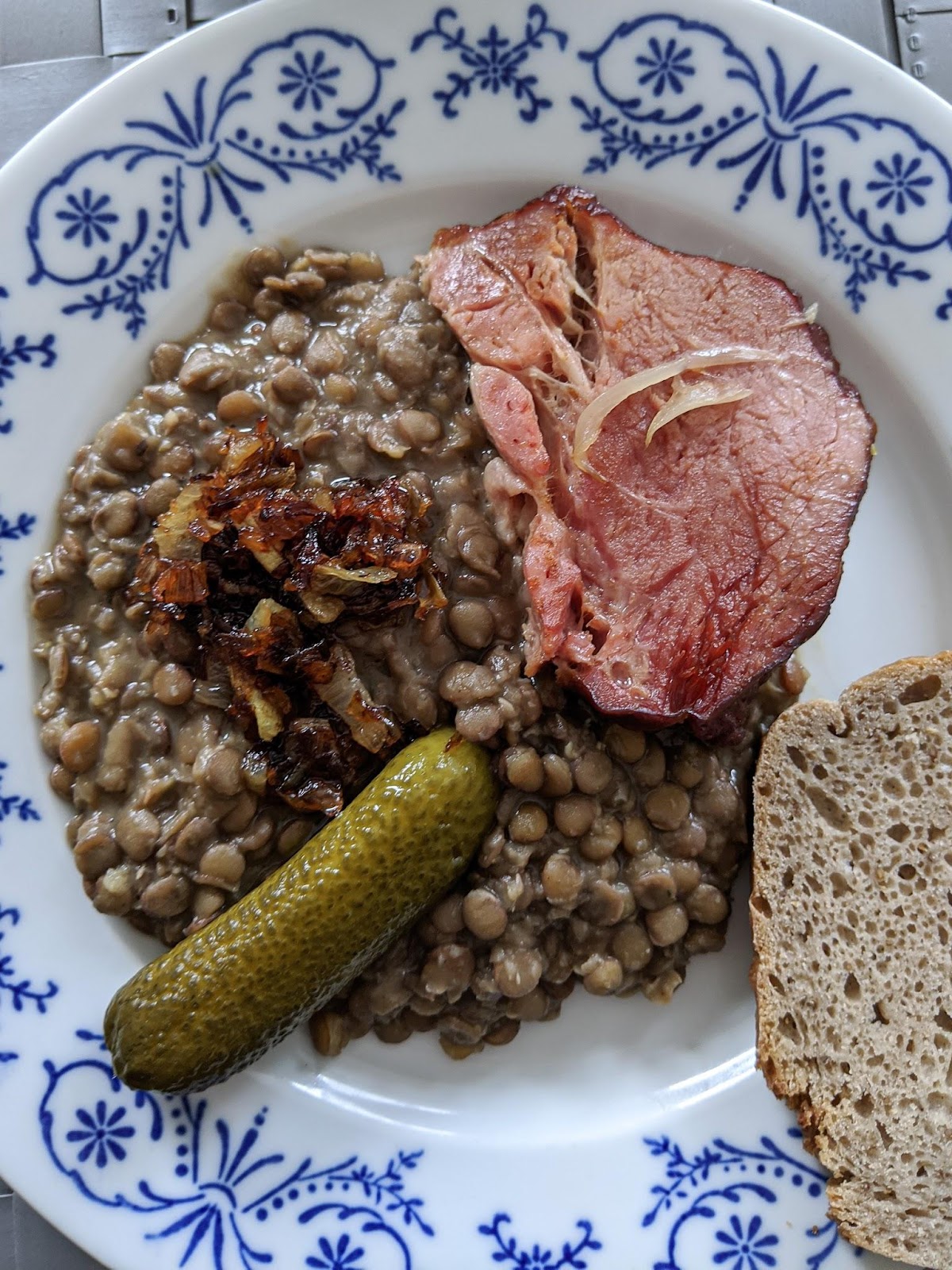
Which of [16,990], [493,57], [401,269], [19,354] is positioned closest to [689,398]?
[401,269]

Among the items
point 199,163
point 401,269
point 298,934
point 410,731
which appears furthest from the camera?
point 401,269

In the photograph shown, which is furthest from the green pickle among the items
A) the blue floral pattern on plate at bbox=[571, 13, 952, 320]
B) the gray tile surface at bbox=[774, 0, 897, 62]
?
the gray tile surface at bbox=[774, 0, 897, 62]

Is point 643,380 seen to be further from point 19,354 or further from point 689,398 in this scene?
point 19,354

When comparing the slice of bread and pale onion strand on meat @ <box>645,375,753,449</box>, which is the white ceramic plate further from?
pale onion strand on meat @ <box>645,375,753,449</box>

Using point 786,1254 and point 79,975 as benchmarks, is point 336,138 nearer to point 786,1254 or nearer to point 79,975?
point 79,975

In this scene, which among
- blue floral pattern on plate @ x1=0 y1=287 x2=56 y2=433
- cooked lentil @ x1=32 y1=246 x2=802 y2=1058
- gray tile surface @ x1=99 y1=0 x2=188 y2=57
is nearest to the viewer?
cooked lentil @ x1=32 y1=246 x2=802 y2=1058

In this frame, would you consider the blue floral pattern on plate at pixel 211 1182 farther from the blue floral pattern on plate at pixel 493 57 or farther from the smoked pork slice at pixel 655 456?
the blue floral pattern on plate at pixel 493 57
